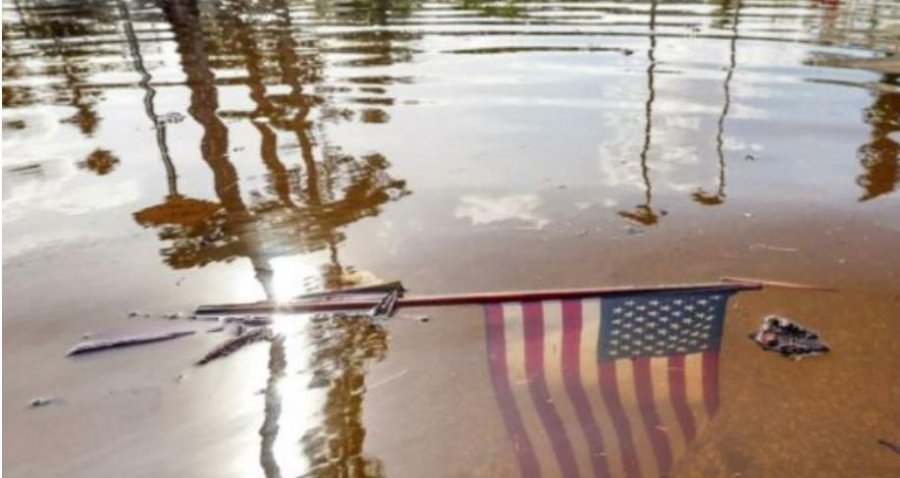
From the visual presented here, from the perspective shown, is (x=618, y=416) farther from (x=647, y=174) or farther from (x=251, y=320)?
(x=647, y=174)

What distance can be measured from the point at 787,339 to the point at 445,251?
244 centimetres

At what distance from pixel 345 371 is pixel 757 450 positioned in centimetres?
213

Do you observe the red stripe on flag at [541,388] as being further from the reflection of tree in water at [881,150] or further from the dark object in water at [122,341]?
the reflection of tree in water at [881,150]

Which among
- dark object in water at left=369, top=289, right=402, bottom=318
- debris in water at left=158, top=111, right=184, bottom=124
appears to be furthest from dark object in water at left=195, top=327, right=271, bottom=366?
debris in water at left=158, top=111, right=184, bottom=124

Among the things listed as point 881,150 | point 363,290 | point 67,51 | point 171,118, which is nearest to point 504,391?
point 363,290

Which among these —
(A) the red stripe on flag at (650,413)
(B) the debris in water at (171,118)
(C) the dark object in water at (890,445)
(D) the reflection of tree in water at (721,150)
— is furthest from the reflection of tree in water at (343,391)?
(B) the debris in water at (171,118)

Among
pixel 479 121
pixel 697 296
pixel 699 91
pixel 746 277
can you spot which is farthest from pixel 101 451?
pixel 699 91

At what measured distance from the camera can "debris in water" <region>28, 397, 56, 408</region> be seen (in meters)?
3.50

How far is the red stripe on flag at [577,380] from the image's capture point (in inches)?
122

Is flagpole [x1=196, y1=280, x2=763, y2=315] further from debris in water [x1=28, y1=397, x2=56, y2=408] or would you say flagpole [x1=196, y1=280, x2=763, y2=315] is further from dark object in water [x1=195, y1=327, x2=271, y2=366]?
debris in water [x1=28, y1=397, x2=56, y2=408]

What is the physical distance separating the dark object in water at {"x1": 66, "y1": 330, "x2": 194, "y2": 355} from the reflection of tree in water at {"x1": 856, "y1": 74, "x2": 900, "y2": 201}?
571cm

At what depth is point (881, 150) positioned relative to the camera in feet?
23.5

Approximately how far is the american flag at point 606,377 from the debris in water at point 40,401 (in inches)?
92.8

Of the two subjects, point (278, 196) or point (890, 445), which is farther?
point (278, 196)
